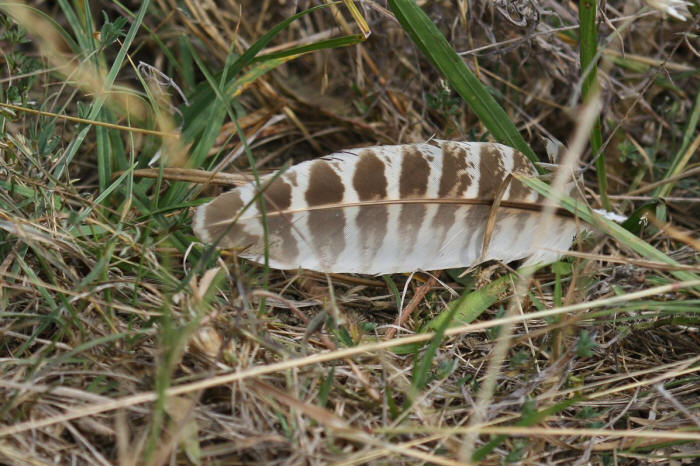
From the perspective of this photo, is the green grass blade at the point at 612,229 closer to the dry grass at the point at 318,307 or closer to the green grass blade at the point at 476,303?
the dry grass at the point at 318,307

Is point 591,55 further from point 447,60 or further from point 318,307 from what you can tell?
point 318,307

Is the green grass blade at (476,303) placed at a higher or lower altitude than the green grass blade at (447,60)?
lower

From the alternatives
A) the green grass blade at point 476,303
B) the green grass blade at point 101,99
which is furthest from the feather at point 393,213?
the green grass blade at point 101,99

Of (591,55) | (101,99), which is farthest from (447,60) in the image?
(101,99)

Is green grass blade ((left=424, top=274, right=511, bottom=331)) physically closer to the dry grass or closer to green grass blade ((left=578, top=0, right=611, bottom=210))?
the dry grass

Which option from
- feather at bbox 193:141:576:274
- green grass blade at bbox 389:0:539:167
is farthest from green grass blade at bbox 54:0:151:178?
green grass blade at bbox 389:0:539:167

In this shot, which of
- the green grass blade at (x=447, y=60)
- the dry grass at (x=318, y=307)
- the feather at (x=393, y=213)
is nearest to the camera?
the dry grass at (x=318, y=307)

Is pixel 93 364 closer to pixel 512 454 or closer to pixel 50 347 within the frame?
pixel 50 347
